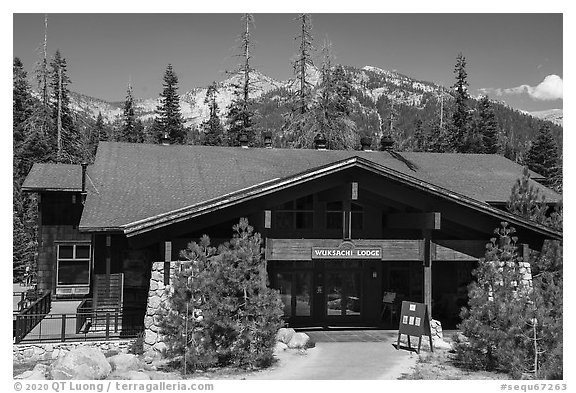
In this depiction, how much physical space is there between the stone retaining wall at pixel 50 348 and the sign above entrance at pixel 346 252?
523cm

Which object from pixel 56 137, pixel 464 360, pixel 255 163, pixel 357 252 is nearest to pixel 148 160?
pixel 255 163

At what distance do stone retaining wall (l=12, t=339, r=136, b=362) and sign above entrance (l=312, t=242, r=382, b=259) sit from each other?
17.2 ft

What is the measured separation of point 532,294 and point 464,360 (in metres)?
2.16

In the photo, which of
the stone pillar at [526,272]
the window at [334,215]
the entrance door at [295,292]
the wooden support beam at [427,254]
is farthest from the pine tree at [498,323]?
the entrance door at [295,292]

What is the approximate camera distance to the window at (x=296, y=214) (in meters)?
17.8

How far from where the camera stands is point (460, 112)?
5206 cm

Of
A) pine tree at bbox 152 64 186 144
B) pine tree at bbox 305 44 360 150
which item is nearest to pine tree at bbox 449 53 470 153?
pine tree at bbox 305 44 360 150

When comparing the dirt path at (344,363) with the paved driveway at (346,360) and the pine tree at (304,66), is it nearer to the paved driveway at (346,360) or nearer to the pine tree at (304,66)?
the paved driveway at (346,360)

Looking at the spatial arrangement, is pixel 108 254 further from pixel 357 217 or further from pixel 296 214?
pixel 357 217

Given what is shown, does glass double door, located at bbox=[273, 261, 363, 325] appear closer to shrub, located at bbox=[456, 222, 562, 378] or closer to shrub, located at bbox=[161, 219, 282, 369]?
shrub, located at bbox=[161, 219, 282, 369]

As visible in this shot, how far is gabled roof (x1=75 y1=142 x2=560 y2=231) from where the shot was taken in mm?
17562

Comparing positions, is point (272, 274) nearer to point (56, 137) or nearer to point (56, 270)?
point (56, 270)
